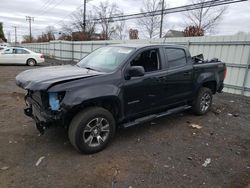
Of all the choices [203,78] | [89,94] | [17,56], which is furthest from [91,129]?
[17,56]

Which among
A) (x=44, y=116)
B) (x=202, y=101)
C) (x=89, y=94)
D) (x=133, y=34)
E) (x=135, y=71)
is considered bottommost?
(x=202, y=101)

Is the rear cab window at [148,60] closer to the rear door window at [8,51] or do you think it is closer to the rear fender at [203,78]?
the rear fender at [203,78]

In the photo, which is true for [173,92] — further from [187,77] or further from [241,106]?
[241,106]

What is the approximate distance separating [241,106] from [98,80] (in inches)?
218

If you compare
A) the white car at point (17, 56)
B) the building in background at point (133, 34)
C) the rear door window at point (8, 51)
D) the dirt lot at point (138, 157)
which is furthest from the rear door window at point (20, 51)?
the building in background at point (133, 34)

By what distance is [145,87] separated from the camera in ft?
13.9

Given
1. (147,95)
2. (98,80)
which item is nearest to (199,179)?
(147,95)

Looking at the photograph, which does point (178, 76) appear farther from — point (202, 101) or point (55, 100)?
point (55, 100)

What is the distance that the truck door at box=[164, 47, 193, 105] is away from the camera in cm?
479

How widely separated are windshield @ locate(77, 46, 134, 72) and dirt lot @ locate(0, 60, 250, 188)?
4.63ft

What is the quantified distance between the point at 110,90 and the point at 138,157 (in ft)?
3.93

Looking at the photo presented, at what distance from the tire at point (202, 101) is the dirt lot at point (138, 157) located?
1.21 feet

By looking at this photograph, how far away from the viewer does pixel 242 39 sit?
866 cm

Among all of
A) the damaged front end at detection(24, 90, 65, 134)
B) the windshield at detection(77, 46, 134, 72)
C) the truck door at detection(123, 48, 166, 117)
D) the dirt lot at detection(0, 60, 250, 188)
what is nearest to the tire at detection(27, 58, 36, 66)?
the dirt lot at detection(0, 60, 250, 188)
